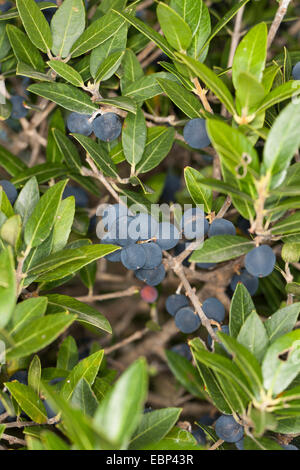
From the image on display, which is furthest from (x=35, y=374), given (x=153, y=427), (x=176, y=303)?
(x=176, y=303)

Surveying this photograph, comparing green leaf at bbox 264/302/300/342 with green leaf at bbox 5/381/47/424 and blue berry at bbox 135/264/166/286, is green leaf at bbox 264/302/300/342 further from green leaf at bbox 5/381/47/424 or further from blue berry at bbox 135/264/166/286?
green leaf at bbox 5/381/47/424

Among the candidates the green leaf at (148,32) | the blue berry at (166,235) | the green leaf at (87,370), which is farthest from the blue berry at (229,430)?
the green leaf at (148,32)

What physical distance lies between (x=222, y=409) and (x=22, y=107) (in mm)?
846

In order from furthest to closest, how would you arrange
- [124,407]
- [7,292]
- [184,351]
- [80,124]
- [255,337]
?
[184,351] < [80,124] < [255,337] < [7,292] < [124,407]

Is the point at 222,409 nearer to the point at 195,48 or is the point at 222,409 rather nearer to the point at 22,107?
the point at 195,48

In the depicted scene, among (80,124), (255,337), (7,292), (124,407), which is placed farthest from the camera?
(80,124)

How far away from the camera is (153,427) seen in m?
0.78

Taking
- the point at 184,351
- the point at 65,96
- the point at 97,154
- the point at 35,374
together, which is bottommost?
the point at 184,351

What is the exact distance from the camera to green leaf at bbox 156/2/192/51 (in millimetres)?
860

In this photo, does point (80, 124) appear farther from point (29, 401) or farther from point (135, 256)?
point (29, 401)

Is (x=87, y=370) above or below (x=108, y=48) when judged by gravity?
below

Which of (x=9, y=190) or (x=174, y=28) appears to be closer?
(x=174, y=28)

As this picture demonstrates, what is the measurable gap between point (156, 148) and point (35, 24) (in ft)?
1.09

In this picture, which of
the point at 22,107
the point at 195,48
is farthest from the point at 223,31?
the point at 22,107
